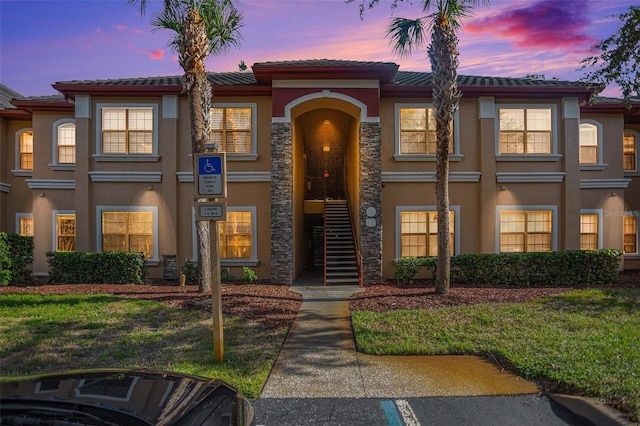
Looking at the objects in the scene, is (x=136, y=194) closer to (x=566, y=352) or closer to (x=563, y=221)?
(x=566, y=352)

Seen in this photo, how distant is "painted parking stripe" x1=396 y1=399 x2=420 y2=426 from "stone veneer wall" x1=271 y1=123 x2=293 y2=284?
867cm

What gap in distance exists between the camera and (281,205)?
1326 centimetres

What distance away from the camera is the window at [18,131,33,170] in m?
17.1

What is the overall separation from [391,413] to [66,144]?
621 inches

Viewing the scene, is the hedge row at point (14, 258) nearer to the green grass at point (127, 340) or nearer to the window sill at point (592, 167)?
the green grass at point (127, 340)

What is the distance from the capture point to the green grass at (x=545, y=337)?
195 inches

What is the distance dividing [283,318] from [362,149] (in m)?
6.78

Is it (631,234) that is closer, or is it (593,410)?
(593,410)

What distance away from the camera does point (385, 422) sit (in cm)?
425

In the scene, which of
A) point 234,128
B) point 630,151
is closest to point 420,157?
point 234,128

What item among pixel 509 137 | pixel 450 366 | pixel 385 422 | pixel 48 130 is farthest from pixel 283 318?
pixel 48 130

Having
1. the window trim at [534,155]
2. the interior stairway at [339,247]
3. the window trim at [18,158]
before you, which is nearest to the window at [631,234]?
the window trim at [534,155]

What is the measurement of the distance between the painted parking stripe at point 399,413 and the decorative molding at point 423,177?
10331mm

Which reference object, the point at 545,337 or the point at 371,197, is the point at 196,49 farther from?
the point at 545,337
